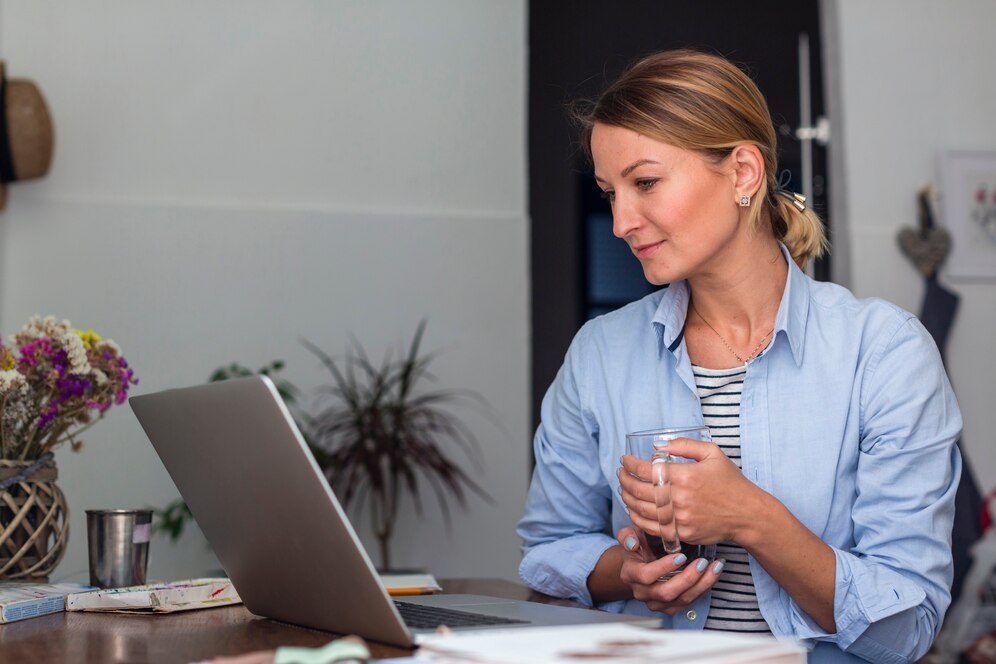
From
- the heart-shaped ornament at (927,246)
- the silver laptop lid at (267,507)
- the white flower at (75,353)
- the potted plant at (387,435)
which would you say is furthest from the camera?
the heart-shaped ornament at (927,246)

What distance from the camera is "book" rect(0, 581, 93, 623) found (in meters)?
1.39

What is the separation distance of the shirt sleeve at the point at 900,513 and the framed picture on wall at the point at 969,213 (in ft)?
10.9

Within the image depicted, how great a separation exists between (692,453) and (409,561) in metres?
3.05

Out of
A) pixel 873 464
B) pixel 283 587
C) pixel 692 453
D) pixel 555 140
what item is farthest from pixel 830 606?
pixel 555 140

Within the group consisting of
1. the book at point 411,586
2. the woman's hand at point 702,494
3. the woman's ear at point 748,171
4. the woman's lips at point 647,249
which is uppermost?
the woman's ear at point 748,171

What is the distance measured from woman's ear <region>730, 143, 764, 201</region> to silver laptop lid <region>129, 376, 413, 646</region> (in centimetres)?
89

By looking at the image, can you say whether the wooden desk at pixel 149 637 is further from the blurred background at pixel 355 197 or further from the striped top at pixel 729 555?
the blurred background at pixel 355 197

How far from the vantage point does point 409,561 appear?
4.19m

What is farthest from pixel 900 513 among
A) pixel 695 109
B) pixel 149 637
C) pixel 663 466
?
pixel 149 637

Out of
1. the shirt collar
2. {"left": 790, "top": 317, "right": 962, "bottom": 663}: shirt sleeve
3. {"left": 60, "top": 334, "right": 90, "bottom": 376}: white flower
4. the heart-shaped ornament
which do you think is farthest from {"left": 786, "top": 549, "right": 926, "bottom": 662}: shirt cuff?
the heart-shaped ornament

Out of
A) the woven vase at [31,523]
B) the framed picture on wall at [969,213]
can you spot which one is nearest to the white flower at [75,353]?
the woven vase at [31,523]

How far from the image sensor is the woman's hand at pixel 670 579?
4.42 ft

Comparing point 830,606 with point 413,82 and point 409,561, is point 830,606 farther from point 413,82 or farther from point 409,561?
point 413,82

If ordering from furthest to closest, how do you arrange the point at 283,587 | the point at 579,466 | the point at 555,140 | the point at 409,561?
the point at 555,140 < the point at 409,561 < the point at 579,466 < the point at 283,587
